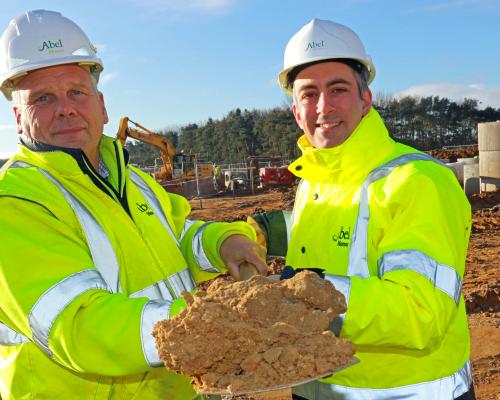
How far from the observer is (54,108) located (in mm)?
2365

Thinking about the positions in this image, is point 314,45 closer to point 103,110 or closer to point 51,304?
point 103,110

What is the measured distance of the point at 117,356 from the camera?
161 cm

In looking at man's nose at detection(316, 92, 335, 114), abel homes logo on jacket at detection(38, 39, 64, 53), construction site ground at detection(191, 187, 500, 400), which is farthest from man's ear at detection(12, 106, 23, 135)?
construction site ground at detection(191, 187, 500, 400)

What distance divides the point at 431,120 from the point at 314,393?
53.8 metres

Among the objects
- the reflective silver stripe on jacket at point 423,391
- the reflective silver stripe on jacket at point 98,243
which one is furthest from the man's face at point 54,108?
the reflective silver stripe on jacket at point 423,391

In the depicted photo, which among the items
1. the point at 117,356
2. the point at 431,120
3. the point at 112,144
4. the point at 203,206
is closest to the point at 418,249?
the point at 117,356

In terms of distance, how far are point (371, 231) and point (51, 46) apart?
5.79ft

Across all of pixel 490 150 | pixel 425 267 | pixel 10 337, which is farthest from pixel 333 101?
pixel 490 150

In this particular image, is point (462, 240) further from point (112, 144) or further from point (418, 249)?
point (112, 144)

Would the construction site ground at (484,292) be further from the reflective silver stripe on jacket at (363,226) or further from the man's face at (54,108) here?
the man's face at (54,108)

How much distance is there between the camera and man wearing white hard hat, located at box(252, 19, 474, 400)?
172 cm

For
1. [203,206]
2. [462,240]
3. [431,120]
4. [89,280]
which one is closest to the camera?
[89,280]

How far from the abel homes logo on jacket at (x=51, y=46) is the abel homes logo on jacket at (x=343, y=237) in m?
1.63

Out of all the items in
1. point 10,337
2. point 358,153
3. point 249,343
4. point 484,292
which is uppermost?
point 358,153
